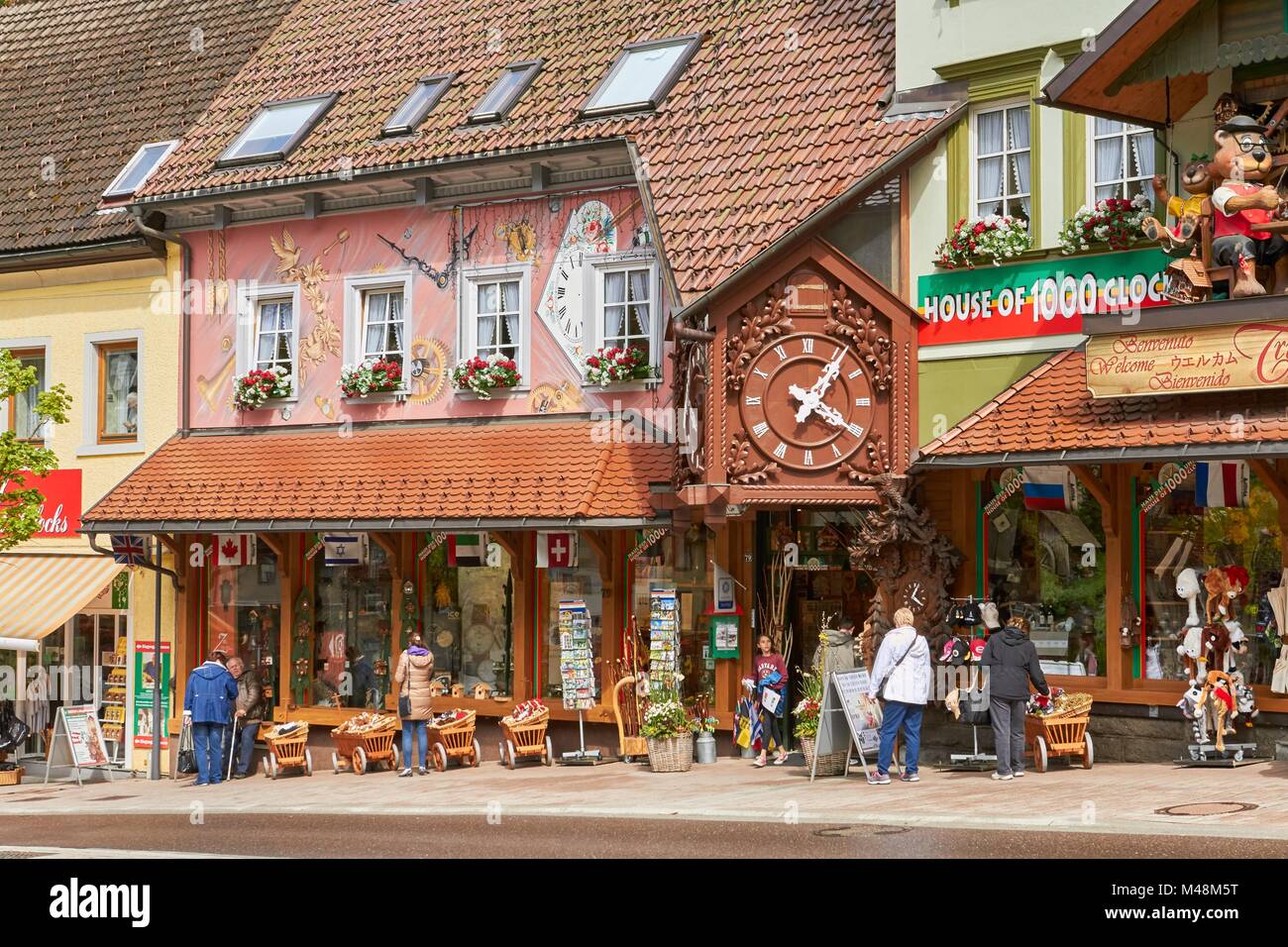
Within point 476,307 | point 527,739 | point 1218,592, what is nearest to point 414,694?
point 527,739

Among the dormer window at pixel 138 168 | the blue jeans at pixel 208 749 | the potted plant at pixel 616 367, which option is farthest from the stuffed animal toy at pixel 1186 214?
the dormer window at pixel 138 168

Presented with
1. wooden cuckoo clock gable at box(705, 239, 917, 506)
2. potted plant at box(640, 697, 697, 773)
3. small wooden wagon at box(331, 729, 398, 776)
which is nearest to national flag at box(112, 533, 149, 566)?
small wooden wagon at box(331, 729, 398, 776)

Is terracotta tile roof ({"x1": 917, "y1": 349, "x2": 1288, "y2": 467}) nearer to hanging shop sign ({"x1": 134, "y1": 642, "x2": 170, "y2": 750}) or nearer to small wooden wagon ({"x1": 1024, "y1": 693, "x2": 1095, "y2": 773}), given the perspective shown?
small wooden wagon ({"x1": 1024, "y1": 693, "x2": 1095, "y2": 773})

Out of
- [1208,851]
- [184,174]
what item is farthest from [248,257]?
[1208,851]

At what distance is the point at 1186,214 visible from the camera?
19.0m

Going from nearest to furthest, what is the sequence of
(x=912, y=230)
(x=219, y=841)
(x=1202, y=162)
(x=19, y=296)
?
(x=219, y=841) < (x=1202, y=162) < (x=912, y=230) < (x=19, y=296)

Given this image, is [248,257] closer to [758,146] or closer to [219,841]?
[758,146]

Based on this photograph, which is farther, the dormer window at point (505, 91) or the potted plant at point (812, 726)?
the dormer window at point (505, 91)

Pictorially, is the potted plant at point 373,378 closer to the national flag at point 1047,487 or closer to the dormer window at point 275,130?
the dormer window at point 275,130

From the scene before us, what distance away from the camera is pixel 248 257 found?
2806 cm

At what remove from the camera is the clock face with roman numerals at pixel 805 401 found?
70.1 ft

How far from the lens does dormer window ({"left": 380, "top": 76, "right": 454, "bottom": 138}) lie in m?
26.5

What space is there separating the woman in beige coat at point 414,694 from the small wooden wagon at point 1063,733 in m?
7.48

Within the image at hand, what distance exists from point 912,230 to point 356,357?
332 inches
